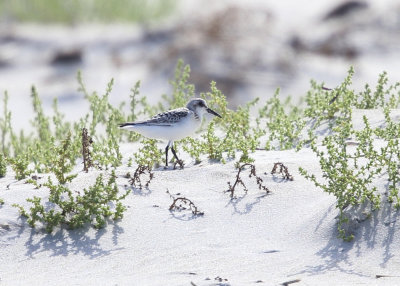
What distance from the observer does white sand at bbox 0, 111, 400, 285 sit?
4070mm

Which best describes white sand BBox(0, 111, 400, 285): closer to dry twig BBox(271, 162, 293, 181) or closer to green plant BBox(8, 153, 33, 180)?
dry twig BBox(271, 162, 293, 181)

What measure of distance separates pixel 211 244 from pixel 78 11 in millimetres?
14124

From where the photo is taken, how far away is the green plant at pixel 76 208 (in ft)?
14.9

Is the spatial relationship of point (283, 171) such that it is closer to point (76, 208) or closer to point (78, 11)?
point (76, 208)

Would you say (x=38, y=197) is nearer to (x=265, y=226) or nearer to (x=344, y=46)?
(x=265, y=226)

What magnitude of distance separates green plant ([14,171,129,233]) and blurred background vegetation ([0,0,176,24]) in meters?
13.3

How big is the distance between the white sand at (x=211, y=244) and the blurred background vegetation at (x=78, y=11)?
12987 mm

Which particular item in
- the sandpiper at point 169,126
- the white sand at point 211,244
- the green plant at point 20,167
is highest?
the sandpiper at point 169,126

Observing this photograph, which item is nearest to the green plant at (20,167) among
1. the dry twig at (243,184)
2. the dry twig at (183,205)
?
the dry twig at (183,205)

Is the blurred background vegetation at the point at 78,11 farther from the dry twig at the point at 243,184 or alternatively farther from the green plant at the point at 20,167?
the dry twig at the point at 243,184

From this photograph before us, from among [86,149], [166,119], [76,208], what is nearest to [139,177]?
[86,149]

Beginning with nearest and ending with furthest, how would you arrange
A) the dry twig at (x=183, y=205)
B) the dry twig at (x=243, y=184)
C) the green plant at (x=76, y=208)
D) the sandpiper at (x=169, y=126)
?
the green plant at (x=76, y=208), the dry twig at (x=183, y=205), the dry twig at (x=243, y=184), the sandpiper at (x=169, y=126)

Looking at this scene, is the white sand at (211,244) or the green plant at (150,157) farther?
the green plant at (150,157)

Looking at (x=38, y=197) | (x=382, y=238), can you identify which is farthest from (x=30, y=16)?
(x=382, y=238)
